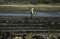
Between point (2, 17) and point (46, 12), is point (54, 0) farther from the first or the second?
point (2, 17)

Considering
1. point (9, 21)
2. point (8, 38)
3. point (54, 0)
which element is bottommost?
point (8, 38)

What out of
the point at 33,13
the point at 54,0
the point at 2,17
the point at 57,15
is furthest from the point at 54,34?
the point at 2,17

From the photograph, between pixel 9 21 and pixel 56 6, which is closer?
pixel 9 21

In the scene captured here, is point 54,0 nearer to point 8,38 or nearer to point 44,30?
point 44,30

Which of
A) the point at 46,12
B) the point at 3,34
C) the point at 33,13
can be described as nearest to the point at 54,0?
the point at 46,12

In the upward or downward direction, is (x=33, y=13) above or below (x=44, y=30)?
above

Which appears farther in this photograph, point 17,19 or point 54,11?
point 54,11

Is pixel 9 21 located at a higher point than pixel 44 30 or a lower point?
higher

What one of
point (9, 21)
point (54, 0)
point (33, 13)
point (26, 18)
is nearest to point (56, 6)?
point (54, 0)
